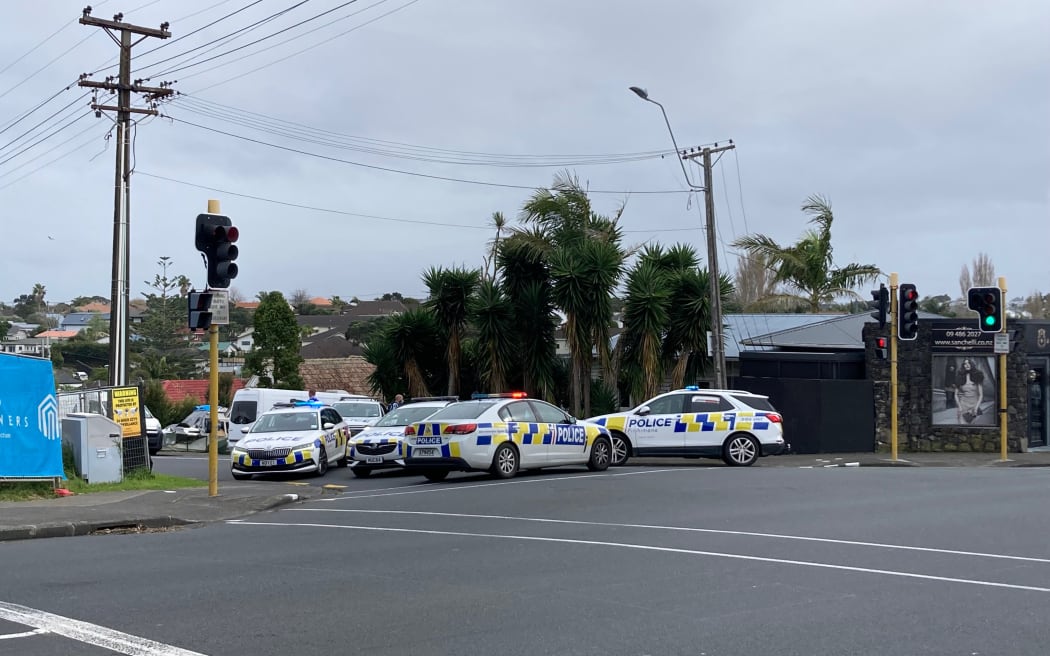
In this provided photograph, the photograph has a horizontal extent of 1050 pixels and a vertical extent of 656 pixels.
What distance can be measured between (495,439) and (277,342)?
31.4 meters

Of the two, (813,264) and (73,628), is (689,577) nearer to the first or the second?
(73,628)

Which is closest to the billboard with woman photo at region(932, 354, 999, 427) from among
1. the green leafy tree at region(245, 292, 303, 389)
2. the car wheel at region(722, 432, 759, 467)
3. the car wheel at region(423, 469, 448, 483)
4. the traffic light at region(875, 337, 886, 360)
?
the traffic light at region(875, 337, 886, 360)

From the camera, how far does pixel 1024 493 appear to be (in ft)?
51.8

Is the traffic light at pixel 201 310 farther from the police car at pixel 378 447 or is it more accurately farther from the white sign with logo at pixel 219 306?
the police car at pixel 378 447

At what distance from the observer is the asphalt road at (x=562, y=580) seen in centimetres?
685

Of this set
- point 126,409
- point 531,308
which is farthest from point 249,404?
point 126,409

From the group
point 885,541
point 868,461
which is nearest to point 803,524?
point 885,541

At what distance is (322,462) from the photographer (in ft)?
73.0

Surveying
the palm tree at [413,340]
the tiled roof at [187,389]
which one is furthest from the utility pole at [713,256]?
the tiled roof at [187,389]

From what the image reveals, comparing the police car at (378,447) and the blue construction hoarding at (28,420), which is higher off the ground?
the blue construction hoarding at (28,420)

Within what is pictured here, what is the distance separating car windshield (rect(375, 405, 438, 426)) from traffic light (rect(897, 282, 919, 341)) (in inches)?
407

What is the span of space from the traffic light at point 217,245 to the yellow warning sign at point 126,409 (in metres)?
5.92

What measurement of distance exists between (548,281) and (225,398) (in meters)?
25.1

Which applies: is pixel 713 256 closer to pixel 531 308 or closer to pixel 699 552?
pixel 531 308
